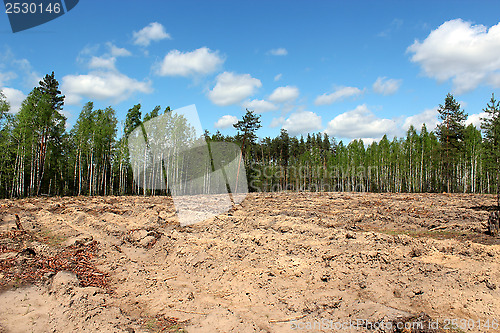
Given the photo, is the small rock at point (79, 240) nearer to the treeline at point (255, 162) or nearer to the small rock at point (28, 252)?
the small rock at point (28, 252)

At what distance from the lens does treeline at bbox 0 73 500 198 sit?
100 feet

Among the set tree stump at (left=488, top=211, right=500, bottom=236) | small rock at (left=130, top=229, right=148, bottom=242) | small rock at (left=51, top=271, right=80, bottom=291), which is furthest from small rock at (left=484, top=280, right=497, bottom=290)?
small rock at (left=130, top=229, right=148, bottom=242)

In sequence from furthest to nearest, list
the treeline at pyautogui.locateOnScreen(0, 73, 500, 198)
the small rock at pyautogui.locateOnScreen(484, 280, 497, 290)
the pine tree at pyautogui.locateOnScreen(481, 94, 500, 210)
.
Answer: the treeline at pyautogui.locateOnScreen(0, 73, 500, 198) → the pine tree at pyautogui.locateOnScreen(481, 94, 500, 210) → the small rock at pyautogui.locateOnScreen(484, 280, 497, 290)

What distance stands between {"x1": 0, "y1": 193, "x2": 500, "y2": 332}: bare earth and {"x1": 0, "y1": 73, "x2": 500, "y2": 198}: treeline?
14.2 meters

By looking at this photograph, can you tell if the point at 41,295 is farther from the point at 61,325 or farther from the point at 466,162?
Answer: the point at 466,162

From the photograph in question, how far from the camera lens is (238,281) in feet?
20.2

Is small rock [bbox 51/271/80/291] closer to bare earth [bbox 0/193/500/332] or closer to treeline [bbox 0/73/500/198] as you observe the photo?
bare earth [bbox 0/193/500/332]

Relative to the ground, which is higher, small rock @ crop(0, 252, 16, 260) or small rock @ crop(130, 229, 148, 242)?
small rock @ crop(0, 252, 16, 260)

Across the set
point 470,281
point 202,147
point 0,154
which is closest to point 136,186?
point 202,147

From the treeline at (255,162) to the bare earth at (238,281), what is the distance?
14195 millimetres

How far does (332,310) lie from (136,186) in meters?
46.3

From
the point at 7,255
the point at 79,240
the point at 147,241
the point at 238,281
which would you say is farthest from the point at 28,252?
the point at 238,281

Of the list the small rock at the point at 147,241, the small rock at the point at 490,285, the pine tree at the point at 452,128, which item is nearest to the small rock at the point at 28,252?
the small rock at the point at 147,241

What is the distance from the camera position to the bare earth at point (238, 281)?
453 cm
